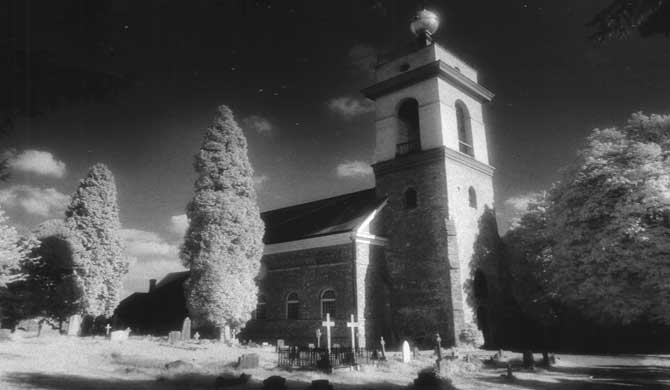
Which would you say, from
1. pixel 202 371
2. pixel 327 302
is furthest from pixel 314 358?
pixel 327 302

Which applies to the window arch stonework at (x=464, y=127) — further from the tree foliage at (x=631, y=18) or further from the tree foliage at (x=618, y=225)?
the tree foliage at (x=631, y=18)

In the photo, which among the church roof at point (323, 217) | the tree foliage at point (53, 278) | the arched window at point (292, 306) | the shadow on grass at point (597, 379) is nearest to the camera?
the shadow on grass at point (597, 379)

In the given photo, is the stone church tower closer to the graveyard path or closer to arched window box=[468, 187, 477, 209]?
arched window box=[468, 187, 477, 209]

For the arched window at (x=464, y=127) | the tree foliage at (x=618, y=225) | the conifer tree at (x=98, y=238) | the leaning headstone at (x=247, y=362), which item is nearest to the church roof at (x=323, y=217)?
the arched window at (x=464, y=127)

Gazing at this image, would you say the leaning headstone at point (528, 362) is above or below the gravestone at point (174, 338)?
below

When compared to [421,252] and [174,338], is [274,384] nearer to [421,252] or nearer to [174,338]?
[174,338]

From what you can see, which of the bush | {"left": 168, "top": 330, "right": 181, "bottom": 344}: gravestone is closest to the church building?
the bush

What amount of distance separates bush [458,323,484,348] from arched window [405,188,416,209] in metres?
6.93

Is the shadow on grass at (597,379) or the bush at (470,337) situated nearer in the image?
the shadow on grass at (597,379)

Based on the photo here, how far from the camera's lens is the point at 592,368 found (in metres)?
18.9

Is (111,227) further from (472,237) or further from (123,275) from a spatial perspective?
(472,237)

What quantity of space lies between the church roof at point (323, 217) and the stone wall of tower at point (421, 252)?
165 cm

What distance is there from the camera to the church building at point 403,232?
899 inches

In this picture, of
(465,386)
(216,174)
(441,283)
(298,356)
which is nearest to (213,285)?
(216,174)
